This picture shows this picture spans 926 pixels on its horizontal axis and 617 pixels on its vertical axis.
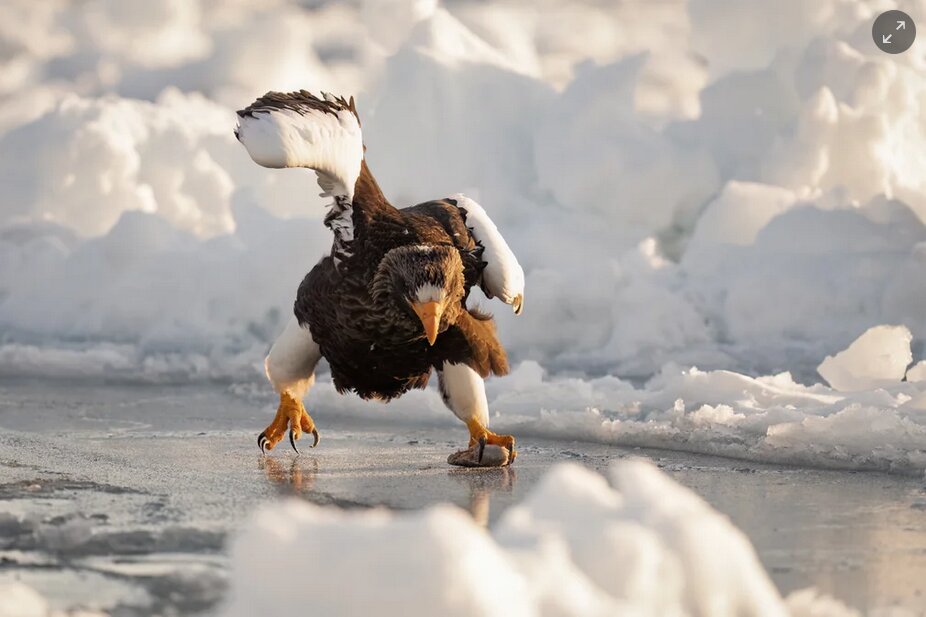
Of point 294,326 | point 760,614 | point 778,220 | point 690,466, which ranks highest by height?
point 778,220

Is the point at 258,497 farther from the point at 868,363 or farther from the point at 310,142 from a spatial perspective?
the point at 868,363

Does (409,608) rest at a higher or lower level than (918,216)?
lower

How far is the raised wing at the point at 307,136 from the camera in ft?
17.3

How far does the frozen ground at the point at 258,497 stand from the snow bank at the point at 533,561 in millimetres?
76

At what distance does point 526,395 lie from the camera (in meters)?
Result: 7.48

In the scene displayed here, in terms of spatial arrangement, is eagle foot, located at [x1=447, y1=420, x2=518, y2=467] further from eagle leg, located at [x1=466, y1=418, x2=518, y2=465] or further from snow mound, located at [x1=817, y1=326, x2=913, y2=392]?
snow mound, located at [x1=817, y1=326, x2=913, y2=392]

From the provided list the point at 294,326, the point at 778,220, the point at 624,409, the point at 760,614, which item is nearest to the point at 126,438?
the point at 294,326

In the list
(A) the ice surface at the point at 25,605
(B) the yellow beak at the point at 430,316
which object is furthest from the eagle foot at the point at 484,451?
(A) the ice surface at the point at 25,605

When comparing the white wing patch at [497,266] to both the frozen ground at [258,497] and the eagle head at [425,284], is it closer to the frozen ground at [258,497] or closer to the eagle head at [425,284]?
the eagle head at [425,284]

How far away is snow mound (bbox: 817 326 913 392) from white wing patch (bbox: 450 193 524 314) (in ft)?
7.99

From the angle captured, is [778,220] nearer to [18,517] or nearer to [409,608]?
[18,517]

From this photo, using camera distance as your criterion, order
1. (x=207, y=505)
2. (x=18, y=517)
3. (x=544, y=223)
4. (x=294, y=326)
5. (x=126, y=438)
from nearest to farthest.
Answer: (x=18, y=517) < (x=207, y=505) < (x=294, y=326) < (x=126, y=438) < (x=544, y=223)

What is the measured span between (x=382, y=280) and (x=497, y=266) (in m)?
0.67

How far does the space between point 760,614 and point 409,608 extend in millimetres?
894
